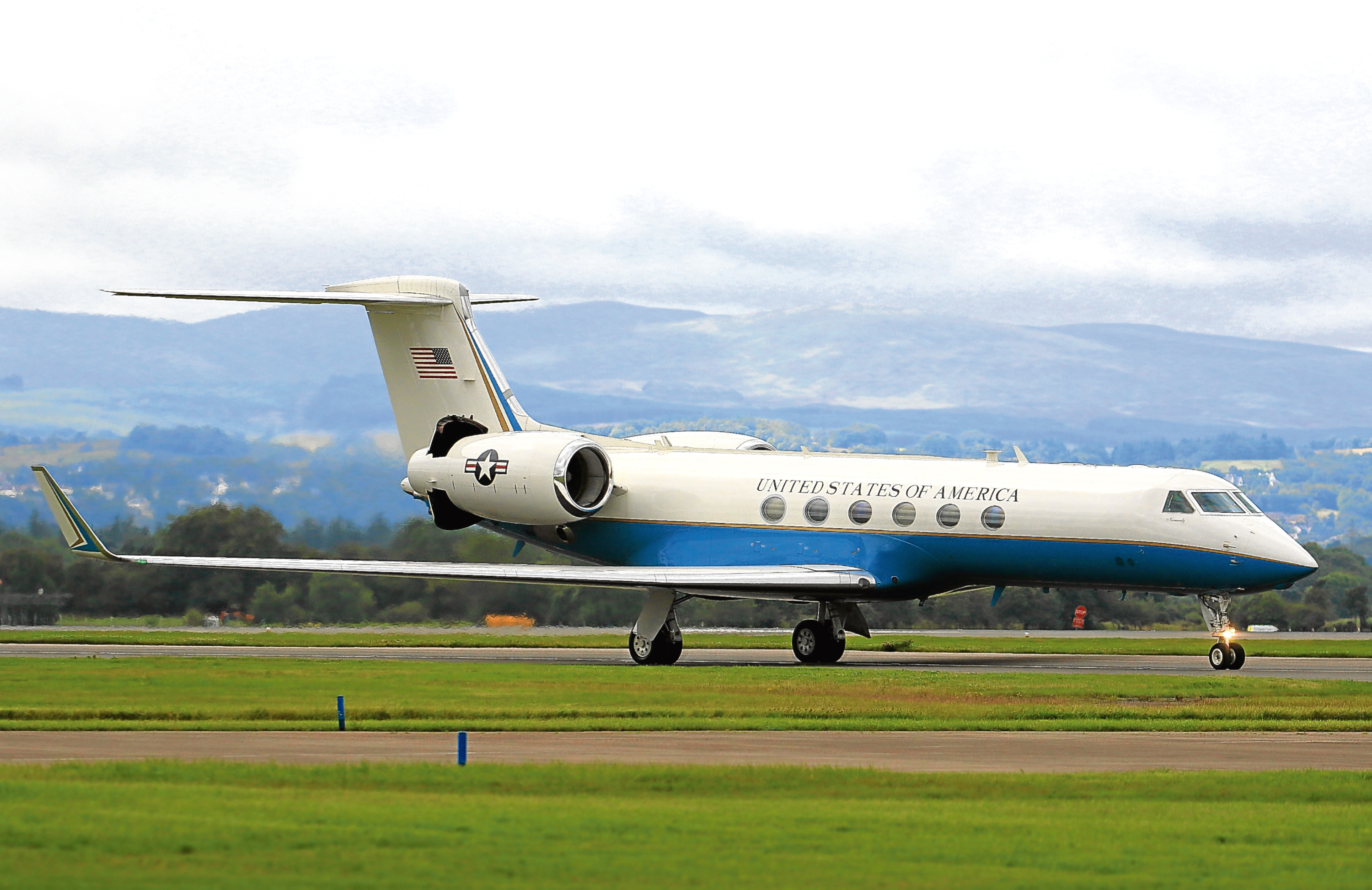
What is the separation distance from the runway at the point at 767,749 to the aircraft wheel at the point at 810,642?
1659cm

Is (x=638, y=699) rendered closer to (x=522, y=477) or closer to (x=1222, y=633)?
(x=522, y=477)

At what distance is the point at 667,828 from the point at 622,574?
25.1 meters

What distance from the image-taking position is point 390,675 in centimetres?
3341

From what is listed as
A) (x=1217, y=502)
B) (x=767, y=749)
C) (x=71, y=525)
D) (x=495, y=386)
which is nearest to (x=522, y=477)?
(x=495, y=386)

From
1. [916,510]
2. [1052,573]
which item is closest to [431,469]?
[916,510]

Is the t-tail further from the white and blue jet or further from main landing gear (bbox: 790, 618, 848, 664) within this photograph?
main landing gear (bbox: 790, 618, 848, 664)

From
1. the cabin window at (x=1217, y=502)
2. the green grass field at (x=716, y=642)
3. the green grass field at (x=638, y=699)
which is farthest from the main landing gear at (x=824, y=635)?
the cabin window at (x=1217, y=502)

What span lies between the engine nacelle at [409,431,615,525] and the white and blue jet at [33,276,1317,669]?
50 mm

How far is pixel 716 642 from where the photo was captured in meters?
52.1

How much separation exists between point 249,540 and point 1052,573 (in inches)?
1215

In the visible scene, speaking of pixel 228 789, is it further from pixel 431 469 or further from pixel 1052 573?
pixel 431 469

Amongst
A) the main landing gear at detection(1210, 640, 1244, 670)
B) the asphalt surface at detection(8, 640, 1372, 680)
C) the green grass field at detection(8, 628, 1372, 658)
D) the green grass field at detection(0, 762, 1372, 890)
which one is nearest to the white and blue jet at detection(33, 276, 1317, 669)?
the main landing gear at detection(1210, 640, 1244, 670)

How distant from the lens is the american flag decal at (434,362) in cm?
4675

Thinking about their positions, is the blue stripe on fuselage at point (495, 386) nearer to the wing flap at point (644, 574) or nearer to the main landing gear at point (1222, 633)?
the wing flap at point (644, 574)
